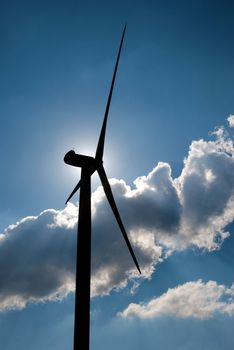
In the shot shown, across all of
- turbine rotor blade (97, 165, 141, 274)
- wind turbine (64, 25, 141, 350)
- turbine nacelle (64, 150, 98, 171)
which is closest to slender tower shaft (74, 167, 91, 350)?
wind turbine (64, 25, 141, 350)

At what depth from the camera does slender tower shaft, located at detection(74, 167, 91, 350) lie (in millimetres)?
23652

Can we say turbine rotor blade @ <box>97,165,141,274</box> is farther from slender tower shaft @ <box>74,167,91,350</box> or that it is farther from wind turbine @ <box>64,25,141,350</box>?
slender tower shaft @ <box>74,167,91,350</box>

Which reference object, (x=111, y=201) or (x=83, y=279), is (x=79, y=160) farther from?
(x=83, y=279)

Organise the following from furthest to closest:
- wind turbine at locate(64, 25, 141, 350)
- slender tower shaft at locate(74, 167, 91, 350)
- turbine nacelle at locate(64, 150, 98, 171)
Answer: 1. turbine nacelle at locate(64, 150, 98, 171)
2. wind turbine at locate(64, 25, 141, 350)
3. slender tower shaft at locate(74, 167, 91, 350)

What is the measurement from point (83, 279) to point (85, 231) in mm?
4009

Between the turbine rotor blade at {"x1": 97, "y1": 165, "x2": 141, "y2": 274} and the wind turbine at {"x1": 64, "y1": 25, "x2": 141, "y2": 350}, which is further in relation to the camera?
the turbine rotor blade at {"x1": 97, "y1": 165, "x2": 141, "y2": 274}

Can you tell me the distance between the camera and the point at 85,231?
27.7 meters

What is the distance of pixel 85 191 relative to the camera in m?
31.3

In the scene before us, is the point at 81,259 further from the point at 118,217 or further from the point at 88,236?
the point at 118,217

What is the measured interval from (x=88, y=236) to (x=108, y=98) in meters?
16.7

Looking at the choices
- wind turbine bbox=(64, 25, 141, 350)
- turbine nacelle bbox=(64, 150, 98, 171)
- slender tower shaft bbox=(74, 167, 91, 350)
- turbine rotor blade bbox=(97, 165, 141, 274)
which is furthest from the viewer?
turbine nacelle bbox=(64, 150, 98, 171)

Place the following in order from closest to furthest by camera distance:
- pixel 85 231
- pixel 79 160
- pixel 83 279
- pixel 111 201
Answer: pixel 83 279 → pixel 85 231 → pixel 111 201 → pixel 79 160

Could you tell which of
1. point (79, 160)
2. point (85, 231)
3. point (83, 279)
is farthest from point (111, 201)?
point (83, 279)

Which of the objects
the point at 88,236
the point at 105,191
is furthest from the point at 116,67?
the point at 88,236
